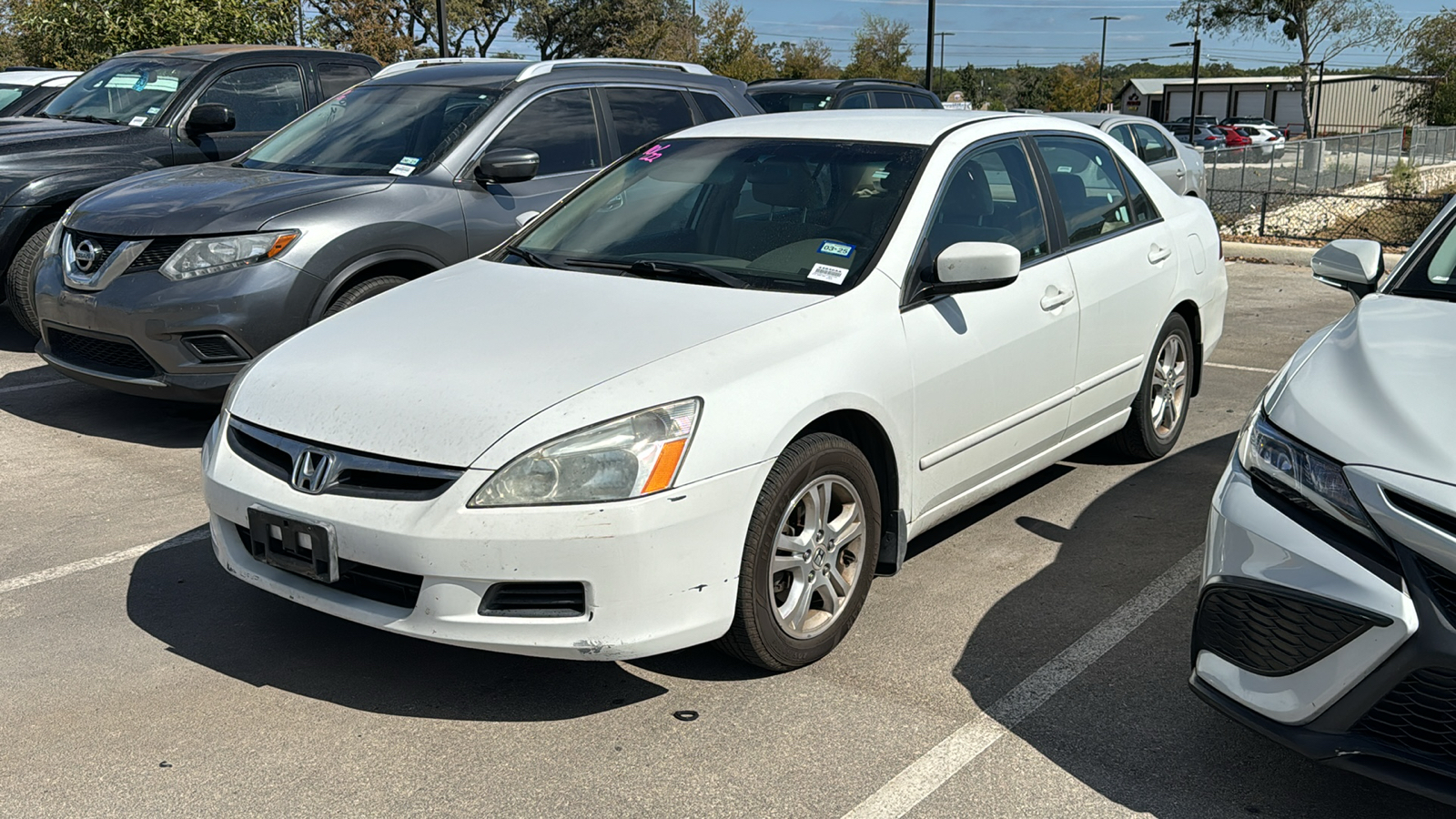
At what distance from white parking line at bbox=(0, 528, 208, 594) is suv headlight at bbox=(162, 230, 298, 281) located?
5.03 feet

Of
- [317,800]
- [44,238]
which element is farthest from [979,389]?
[44,238]

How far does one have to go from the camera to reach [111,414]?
6.74m

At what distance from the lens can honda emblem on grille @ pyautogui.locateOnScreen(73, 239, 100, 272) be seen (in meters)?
6.17

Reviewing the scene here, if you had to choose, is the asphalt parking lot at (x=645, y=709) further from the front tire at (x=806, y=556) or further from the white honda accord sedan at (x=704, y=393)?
the white honda accord sedan at (x=704, y=393)

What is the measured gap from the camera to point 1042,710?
3506 mm

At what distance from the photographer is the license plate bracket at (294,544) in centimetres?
332

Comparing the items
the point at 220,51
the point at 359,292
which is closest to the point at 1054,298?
the point at 359,292

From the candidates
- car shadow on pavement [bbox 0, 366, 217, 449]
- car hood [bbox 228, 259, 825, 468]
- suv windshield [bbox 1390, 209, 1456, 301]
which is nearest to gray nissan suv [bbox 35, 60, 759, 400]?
car shadow on pavement [bbox 0, 366, 217, 449]

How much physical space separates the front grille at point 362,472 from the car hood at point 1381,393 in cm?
209

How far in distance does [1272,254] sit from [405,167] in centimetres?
1098

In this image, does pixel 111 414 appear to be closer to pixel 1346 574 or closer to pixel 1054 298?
pixel 1054 298

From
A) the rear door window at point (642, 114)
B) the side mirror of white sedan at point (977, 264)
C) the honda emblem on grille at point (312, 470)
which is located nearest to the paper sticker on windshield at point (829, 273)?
the side mirror of white sedan at point (977, 264)

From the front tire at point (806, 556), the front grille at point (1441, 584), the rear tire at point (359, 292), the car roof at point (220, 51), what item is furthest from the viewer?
the car roof at point (220, 51)

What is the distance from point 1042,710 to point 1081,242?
7.13 ft
